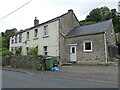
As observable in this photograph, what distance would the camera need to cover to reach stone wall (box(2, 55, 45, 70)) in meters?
23.2

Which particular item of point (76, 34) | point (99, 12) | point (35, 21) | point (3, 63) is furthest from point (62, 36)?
point (99, 12)

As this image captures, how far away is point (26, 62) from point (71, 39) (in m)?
8.38

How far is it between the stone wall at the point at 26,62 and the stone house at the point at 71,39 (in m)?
6.23

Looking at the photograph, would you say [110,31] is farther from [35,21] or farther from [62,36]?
[35,21]

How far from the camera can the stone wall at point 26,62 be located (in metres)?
23.2

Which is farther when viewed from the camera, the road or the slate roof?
the slate roof

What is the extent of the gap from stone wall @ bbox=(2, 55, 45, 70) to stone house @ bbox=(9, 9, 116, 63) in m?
6.23

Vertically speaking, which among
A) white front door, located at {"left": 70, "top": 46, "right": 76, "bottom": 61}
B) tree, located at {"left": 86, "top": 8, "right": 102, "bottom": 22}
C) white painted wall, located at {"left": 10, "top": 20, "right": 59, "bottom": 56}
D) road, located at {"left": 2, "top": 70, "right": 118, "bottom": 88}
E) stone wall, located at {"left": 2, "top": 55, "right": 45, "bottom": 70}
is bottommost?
road, located at {"left": 2, "top": 70, "right": 118, "bottom": 88}

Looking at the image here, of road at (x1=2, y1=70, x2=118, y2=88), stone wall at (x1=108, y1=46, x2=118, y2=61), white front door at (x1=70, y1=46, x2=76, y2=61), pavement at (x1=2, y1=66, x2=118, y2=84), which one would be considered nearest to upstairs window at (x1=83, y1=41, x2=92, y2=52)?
white front door at (x1=70, y1=46, x2=76, y2=61)

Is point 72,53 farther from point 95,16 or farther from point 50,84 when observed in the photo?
point 95,16

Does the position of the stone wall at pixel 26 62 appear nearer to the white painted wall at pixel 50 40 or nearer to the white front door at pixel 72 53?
the white painted wall at pixel 50 40

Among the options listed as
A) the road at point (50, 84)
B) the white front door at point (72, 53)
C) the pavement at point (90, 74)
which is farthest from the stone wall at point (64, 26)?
the road at point (50, 84)

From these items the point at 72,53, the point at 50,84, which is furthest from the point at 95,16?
the point at 50,84

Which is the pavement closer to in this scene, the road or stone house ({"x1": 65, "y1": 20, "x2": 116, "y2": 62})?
the road
